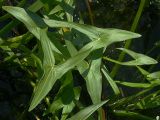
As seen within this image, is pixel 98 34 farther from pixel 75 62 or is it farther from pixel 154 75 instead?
pixel 154 75

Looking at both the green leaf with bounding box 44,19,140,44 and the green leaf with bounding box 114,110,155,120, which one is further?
the green leaf with bounding box 114,110,155,120

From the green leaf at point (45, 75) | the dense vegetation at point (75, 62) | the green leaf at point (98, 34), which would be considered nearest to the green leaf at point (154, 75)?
the dense vegetation at point (75, 62)

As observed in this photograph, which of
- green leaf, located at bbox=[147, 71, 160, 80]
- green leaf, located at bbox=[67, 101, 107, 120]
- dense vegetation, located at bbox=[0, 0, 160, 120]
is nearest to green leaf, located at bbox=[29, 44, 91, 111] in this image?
dense vegetation, located at bbox=[0, 0, 160, 120]

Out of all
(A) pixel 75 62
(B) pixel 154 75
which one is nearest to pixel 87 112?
(A) pixel 75 62

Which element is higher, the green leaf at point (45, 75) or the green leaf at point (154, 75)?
the green leaf at point (45, 75)

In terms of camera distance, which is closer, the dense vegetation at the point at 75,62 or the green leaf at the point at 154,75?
the dense vegetation at the point at 75,62

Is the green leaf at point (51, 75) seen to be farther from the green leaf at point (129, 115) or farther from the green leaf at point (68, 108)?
the green leaf at point (129, 115)

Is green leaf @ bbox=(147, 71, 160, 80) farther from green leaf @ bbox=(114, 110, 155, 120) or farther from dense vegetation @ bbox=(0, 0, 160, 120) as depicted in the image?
Answer: green leaf @ bbox=(114, 110, 155, 120)

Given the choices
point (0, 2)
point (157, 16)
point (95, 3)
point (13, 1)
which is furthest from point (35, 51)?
point (157, 16)
